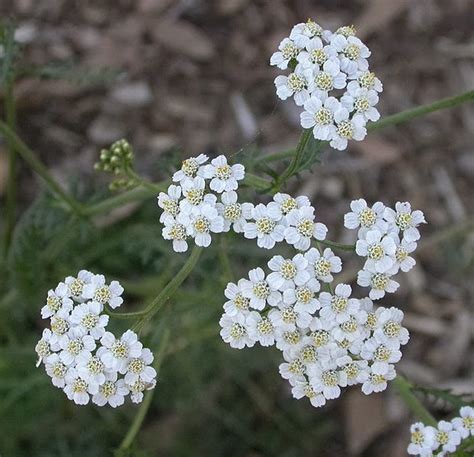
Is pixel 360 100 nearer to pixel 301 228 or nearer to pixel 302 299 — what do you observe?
pixel 301 228

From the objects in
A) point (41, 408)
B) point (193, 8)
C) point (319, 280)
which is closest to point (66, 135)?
point (193, 8)

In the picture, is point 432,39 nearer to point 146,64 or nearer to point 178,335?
point 146,64

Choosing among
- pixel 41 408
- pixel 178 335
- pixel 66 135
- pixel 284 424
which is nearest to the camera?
pixel 178 335

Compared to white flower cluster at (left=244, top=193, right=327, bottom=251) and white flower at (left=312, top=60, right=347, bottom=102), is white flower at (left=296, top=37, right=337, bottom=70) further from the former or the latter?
white flower cluster at (left=244, top=193, right=327, bottom=251)

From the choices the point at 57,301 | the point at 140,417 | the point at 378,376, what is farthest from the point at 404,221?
the point at 140,417

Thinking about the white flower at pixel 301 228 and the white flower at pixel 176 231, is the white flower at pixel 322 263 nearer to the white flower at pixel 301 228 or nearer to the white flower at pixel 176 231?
the white flower at pixel 301 228

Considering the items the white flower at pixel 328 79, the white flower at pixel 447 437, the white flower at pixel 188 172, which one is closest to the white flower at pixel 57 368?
the white flower at pixel 188 172
